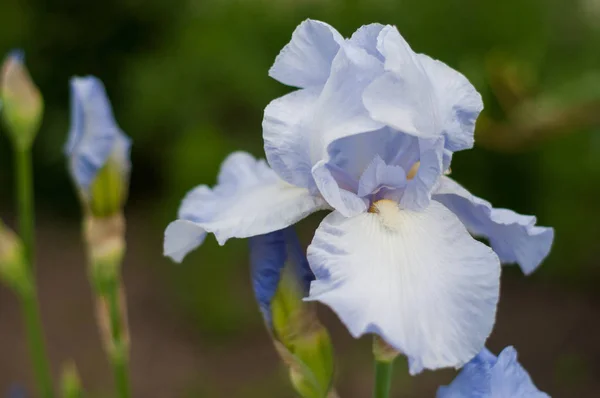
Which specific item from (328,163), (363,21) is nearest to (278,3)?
(363,21)

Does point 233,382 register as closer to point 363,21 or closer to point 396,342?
point 363,21

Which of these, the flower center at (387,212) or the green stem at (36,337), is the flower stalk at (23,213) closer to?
the green stem at (36,337)

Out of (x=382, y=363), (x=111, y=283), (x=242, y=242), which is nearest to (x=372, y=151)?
(x=382, y=363)

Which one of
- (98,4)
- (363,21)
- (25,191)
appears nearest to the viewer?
(25,191)

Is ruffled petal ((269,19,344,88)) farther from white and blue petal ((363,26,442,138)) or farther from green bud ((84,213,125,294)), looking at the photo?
green bud ((84,213,125,294))

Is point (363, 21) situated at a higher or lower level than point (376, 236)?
lower

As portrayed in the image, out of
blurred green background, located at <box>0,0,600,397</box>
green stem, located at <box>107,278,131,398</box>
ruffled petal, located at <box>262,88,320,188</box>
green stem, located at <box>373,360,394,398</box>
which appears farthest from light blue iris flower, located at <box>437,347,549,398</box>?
blurred green background, located at <box>0,0,600,397</box>
